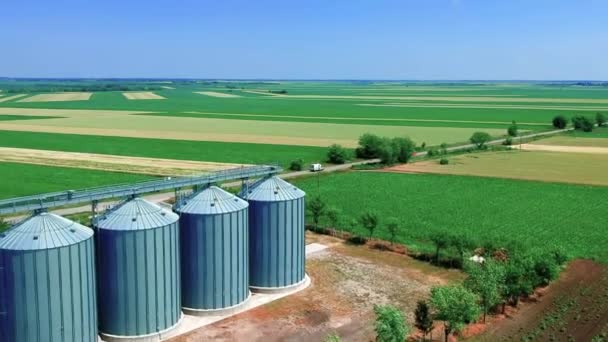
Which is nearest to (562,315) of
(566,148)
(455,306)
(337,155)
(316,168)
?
(455,306)

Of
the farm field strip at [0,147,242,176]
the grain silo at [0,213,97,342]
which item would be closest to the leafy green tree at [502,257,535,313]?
the grain silo at [0,213,97,342]

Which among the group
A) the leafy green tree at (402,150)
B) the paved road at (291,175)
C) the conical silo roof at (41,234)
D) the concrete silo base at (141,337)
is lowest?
the concrete silo base at (141,337)

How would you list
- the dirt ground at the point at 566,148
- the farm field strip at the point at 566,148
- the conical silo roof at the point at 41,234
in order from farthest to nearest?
the dirt ground at the point at 566,148, the farm field strip at the point at 566,148, the conical silo roof at the point at 41,234

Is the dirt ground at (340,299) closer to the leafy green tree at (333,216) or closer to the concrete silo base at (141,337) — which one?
the concrete silo base at (141,337)

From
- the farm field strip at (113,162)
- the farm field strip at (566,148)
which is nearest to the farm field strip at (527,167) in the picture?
the farm field strip at (566,148)

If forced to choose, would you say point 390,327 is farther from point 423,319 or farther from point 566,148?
point 566,148

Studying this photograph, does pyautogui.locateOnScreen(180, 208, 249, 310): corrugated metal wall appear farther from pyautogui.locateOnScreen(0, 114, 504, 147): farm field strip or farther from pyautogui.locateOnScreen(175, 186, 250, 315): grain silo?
pyautogui.locateOnScreen(0, 114, 504, 147): farm field strip
